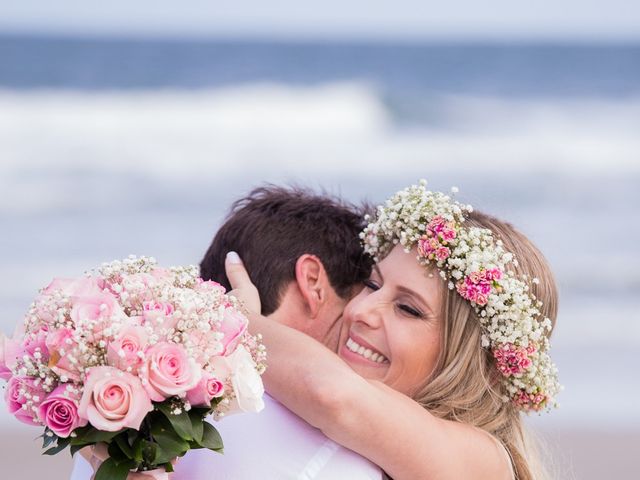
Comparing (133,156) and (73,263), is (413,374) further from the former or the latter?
(133,156)

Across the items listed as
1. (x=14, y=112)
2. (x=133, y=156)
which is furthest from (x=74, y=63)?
(x=133, y=156)

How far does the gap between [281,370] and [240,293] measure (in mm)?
748

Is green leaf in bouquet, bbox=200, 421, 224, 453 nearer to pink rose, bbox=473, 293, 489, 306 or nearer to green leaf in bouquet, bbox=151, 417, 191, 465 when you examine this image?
green leaf in bouquet, bbox=151, 417, 191, 465

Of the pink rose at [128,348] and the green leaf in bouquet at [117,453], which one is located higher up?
the pink rose at [128,348]

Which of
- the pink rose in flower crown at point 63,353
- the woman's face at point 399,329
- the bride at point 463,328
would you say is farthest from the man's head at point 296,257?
Answer: the pink rose in flower crown at point 63,353

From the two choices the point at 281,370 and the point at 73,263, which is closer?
the point at 281,370

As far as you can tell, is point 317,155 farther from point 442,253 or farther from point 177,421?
point 177,421

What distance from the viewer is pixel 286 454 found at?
3893 mm

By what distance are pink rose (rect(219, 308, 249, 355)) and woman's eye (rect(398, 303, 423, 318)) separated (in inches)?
52.2

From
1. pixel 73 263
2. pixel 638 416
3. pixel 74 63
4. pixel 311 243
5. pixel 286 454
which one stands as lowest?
pixel 74 63

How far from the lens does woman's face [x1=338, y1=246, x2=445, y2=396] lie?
462 cm

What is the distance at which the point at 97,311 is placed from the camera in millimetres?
3285

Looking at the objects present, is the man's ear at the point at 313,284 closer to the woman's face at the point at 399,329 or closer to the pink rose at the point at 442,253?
the woman's face at the point at 399,329

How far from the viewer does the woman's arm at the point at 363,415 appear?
383 cm
